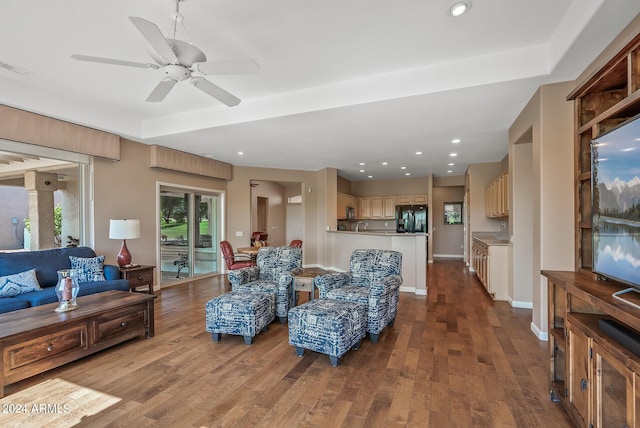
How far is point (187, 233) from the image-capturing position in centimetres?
656

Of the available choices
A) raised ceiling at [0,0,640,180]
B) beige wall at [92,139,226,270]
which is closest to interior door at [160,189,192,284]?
beige wall at [92,139,226,270]

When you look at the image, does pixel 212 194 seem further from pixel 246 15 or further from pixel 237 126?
pixel 246 15

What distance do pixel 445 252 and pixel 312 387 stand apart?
890cm

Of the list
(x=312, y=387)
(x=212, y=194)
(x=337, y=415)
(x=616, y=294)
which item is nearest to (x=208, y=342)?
(x=312, y=387)

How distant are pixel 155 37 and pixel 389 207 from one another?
8727 mm

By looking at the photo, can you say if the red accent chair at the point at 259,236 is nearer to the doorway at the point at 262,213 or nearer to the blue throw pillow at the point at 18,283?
the doorway at the point at 262,213

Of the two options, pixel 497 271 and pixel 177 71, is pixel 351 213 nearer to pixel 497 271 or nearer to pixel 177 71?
pixel 497 271

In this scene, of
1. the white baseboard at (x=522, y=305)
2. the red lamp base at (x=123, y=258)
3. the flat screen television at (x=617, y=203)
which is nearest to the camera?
the flat screen television at (x=617, y=203)

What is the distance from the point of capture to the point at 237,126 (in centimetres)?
441

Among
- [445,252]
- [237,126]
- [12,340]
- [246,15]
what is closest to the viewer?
[12,340]

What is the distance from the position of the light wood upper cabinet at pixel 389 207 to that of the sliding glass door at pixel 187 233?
5315 millimetres

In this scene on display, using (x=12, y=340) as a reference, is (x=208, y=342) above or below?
below

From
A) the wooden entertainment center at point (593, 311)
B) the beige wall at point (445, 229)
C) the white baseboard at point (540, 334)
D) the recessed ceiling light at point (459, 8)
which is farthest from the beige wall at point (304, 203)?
the wooden entertainment center at point (593, 311)

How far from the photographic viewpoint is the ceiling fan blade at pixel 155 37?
5.98 feet
